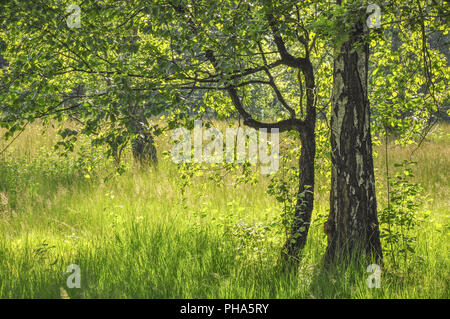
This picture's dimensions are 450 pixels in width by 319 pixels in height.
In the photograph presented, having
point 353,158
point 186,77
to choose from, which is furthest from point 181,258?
point 353,158

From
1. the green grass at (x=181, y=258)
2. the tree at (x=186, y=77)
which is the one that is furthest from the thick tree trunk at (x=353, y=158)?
the green grass at (x=181, y=258)

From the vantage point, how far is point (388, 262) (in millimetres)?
4348

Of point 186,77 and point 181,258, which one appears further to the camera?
point 181,258

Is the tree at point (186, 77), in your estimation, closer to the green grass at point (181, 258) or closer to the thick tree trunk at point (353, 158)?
the thick tree trunk at point (353, 158)

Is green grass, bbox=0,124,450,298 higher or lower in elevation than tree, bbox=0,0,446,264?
lower

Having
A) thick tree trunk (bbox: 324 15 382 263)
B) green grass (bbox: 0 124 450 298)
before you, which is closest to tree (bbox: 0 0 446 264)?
thick tree trunk (bbox: 324 15 382 263)

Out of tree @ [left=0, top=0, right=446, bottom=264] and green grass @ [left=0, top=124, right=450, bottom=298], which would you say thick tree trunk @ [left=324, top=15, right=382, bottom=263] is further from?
green grass @ [left=0, top=124, right=450, bottom=298]

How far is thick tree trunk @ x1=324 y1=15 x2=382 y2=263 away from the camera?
4.07 m

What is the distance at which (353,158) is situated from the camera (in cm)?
409

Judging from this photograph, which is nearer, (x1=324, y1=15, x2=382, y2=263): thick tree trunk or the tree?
the tree

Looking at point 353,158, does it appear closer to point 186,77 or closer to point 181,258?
point 186,77

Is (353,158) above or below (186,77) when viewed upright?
below

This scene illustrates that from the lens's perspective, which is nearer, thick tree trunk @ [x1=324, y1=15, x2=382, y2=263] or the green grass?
the green grass

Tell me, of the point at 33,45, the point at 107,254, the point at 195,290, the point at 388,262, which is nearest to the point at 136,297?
the point at 195,290
